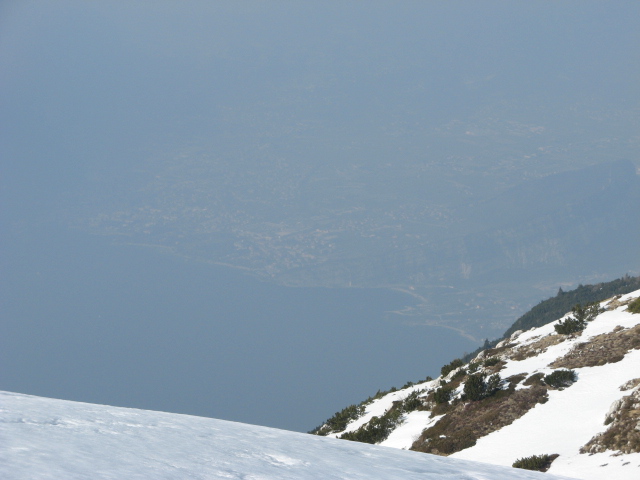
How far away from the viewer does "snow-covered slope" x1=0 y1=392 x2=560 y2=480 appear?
8.59 meters

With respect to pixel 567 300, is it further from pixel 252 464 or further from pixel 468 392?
pixel 252 464

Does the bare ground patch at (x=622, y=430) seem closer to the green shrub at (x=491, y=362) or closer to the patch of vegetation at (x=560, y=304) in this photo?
the green shrub at (x=491, y=362)

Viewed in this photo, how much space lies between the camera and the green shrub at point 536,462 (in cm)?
1675

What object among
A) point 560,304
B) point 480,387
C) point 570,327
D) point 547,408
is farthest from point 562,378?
point 560,304

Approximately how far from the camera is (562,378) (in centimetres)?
2267

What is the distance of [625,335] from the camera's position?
25047 millimetres

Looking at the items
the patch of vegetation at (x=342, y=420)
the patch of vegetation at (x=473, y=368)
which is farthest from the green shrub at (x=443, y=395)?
the patch of vegetation at (x=342, y=420)

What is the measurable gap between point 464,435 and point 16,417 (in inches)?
615

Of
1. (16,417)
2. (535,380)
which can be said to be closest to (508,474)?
(16,417)

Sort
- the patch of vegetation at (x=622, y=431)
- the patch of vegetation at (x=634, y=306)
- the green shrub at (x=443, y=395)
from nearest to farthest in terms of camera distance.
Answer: the patch of vegetation at (x=622, y=431)
the green shrub at (x=443, y=395)
the patch of vegetation at (x=634, y=306)

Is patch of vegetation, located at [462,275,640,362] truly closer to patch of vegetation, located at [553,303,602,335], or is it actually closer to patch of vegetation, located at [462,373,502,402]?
patch of vegetation, located at [553,303,602,335]

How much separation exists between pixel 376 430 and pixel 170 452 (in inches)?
692

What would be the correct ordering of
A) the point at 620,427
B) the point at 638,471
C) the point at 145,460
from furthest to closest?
1. the point at 620,427
2. the point at 638,471
3. the point at 145,460

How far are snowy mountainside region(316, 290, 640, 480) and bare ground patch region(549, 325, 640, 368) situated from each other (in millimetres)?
50
